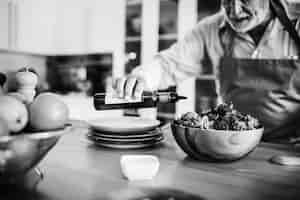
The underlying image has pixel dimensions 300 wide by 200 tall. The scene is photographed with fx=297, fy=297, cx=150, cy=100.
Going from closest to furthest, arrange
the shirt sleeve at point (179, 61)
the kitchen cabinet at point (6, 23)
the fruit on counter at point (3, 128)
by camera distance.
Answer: the fruit on counter at point (3, 128) → the shirt sleeve at point (179, 61) → the kitchen cabinet at point (6, 23)

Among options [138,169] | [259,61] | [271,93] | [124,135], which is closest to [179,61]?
[259,61]

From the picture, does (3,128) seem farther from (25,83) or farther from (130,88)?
(130,88)

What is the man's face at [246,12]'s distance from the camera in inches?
55.6

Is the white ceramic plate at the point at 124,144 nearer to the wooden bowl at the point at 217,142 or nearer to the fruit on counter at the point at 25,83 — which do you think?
the wooden bowl at the point at 217,142

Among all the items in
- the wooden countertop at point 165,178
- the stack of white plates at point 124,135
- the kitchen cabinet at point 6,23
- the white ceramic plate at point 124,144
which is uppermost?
the kitchen cabinet at point 6,23

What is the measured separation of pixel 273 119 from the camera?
1531mm

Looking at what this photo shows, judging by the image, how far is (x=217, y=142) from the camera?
0.71m

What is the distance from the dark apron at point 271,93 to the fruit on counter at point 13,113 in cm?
127

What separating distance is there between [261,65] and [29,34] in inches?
117

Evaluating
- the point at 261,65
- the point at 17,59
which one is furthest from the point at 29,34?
the point at 261,65

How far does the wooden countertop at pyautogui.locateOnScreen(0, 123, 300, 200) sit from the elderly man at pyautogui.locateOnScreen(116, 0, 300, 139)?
0.66 m

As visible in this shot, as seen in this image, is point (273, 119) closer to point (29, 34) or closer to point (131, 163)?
point (131, 163)

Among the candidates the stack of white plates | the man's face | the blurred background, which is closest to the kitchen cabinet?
the blurred background

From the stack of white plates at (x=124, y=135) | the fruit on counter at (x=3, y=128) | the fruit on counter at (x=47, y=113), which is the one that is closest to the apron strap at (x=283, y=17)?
the stack of white plates at (x=124, y=135)
